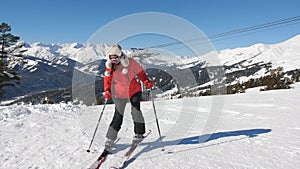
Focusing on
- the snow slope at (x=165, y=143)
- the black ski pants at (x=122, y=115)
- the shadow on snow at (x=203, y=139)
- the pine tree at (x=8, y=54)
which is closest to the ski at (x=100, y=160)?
the snow slope at (x=165, y=143)

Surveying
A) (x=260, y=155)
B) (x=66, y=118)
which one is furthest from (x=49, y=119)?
(x=260, y=155)

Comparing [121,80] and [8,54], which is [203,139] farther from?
[8,54]

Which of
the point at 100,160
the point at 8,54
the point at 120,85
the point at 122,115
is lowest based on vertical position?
the point at 100,160

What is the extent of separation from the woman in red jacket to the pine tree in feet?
114

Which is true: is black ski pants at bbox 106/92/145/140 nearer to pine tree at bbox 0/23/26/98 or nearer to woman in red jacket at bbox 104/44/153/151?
woman in red jacket at bbox 104/44/153/151

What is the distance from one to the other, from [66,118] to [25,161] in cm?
333

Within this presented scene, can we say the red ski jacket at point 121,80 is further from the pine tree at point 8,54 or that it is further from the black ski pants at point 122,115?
the pine tree at point 8,54

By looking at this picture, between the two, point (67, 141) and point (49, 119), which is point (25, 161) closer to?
point (67, 141)

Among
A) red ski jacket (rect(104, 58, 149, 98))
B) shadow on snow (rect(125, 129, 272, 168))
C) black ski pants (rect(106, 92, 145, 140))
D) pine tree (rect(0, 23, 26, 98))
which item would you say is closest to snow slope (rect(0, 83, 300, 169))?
shadow on snow (rect(125, 129, 272, 168))

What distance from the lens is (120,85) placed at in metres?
4.14

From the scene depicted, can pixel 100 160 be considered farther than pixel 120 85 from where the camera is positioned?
No

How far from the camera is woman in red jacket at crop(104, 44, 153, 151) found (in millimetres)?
4094

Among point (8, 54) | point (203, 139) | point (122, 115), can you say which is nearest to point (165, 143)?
point (203, 139)

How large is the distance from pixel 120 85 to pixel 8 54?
1623 inches
